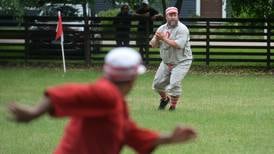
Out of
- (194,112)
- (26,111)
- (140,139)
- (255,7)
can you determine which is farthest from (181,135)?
(255,7)

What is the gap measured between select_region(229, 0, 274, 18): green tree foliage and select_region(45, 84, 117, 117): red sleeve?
1790 centimetres

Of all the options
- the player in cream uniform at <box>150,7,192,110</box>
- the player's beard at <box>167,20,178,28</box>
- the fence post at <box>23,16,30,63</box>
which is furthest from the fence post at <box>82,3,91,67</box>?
the player's beard at <box>167,20,178,28</box>

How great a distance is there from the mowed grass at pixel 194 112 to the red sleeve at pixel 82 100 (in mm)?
3486

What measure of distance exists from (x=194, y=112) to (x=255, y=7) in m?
10.5

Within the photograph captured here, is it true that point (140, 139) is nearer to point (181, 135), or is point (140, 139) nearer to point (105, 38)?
point (181, 135)

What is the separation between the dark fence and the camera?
21766 mm

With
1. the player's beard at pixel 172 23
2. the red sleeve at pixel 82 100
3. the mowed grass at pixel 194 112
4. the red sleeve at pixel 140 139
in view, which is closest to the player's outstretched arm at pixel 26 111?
the red sleeve at pixel 82 100

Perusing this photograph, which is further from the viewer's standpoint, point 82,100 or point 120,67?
point 120,67

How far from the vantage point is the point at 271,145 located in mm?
9086

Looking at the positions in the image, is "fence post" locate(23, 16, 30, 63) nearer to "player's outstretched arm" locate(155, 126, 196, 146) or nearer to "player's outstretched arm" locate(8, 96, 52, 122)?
"player's outstretched arm" locate(155, 126, 196, 146)

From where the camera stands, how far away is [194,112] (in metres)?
12.1

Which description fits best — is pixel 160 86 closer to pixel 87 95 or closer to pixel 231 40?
pixel 87 95

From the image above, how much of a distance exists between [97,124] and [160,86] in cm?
844

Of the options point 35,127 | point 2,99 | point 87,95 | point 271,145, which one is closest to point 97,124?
point 87,95
